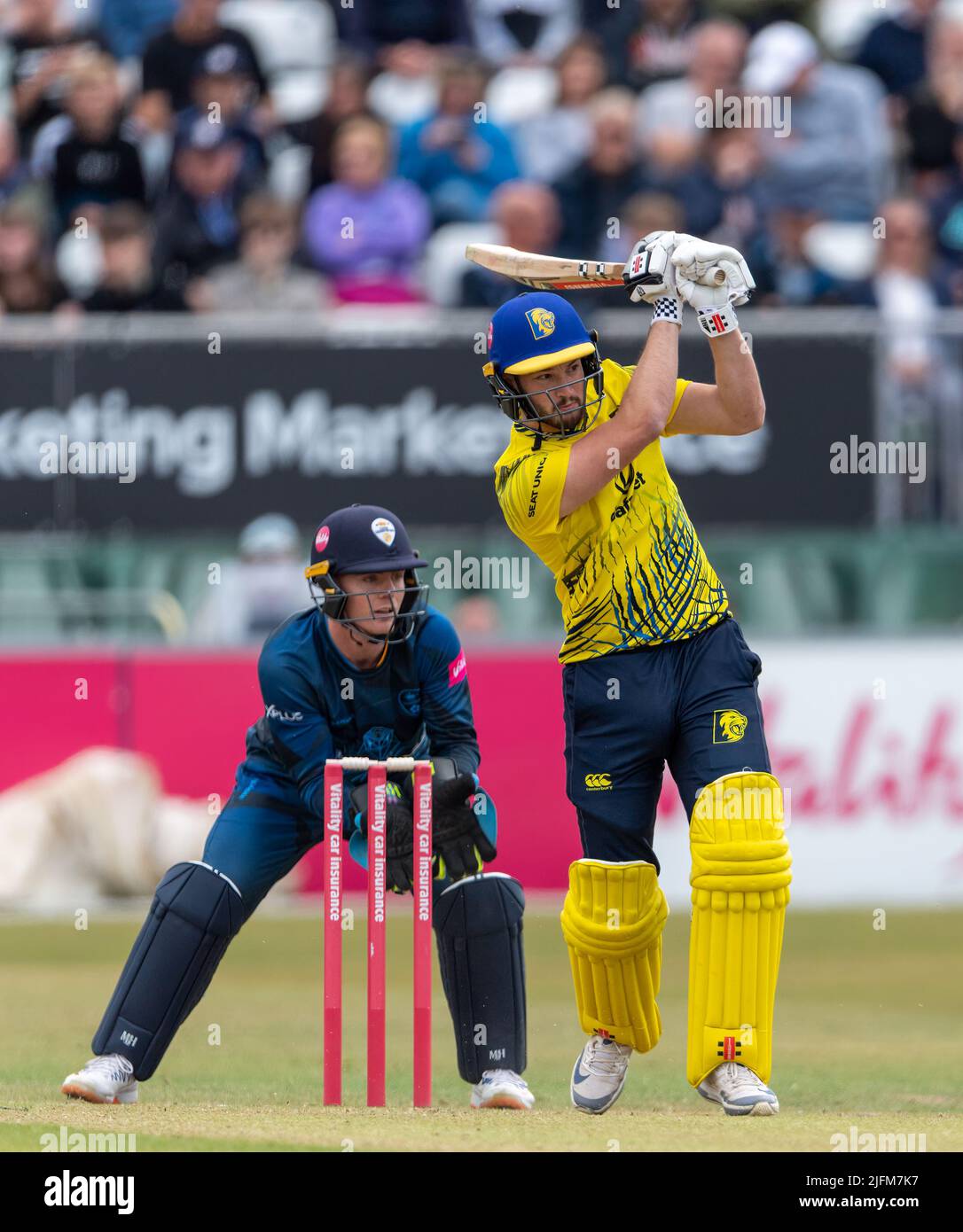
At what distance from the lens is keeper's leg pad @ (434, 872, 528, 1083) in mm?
6504

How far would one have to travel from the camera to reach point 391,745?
664 centimetres

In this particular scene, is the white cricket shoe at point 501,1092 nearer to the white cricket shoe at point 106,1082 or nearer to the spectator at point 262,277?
the white cricket shoe at point 106,1082

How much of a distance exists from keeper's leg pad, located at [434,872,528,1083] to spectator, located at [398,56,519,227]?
859 centimetres

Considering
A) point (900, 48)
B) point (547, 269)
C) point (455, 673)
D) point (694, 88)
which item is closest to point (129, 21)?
point (694, 88)

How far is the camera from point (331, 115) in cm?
1477

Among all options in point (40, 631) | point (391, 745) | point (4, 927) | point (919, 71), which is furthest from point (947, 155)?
point (391, 745)

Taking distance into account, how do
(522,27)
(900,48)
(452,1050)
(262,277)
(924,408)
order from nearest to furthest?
(452,1050), (924,408), (262,277), (900,48), (522,27)

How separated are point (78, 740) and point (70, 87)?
506 cm

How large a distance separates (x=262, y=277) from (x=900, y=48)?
5057 millimetres

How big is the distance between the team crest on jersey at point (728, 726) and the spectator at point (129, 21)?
429 inches

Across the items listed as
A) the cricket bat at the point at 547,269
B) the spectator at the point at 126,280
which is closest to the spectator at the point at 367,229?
the spectator at the point at 126,280

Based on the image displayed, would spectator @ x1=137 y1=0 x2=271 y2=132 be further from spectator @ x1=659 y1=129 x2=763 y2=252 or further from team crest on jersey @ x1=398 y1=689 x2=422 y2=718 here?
team crest on jersey @ x1=398 y1=689 x2=422 y2=718

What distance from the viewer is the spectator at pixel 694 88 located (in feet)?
47.9

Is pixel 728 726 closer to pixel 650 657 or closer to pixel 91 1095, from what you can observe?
pixel 650 657
